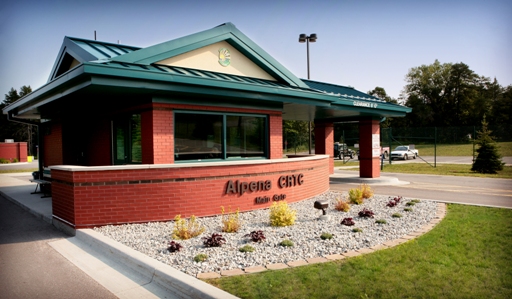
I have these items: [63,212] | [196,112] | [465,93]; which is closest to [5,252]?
[63,212]

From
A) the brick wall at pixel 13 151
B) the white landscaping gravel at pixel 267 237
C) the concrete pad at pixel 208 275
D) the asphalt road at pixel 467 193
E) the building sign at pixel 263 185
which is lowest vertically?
the asphalt road at pixel 467 193

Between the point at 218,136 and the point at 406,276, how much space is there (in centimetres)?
653

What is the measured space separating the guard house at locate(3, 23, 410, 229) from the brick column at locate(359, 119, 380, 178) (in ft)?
14.3

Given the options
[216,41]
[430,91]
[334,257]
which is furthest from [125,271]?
[430,91]

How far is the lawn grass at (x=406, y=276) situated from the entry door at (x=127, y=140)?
646 centimetres

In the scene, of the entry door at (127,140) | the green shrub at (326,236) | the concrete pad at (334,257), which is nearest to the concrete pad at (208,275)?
the concrete pad at (334,257)

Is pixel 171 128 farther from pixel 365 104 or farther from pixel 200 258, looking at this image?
pixel 365 104

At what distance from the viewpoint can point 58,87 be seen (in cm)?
838

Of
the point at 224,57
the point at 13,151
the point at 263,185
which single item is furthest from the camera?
the point at 13,151

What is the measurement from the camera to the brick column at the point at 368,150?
17.3 metres

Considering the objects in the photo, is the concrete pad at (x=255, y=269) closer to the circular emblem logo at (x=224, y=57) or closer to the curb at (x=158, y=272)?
the curb at (x=158, y=272)

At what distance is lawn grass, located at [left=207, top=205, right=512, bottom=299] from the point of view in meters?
4.18

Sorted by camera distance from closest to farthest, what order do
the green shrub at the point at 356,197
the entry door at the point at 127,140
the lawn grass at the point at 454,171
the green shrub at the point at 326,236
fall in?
the green shrub at the point at 326,236 → the entry door at the point at 127,140 → the green shrub at the point at 356,197 → the lawn grass at the point at 454,171

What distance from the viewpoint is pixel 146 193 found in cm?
772
